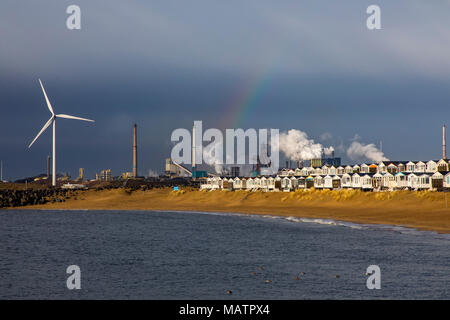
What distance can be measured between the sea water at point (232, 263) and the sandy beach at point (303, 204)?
8.94m

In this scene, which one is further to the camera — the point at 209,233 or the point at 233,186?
the point at 233,186

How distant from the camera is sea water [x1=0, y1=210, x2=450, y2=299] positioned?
3088 cm

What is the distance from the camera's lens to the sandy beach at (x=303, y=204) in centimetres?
7181

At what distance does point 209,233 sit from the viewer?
65.4 meters

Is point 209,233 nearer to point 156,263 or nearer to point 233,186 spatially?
point 156,263

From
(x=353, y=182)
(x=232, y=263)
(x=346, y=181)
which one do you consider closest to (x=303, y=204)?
(x=353, y=182)

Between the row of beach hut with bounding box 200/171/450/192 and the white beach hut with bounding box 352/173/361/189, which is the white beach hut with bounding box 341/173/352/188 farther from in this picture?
the white beach hut with bounding box 352/173/361/189

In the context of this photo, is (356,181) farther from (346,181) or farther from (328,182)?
(328,182)

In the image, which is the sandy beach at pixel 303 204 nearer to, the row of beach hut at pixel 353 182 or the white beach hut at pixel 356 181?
the row of beach hut at pixel 353 182

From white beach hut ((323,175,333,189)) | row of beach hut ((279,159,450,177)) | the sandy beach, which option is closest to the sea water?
the sandy beach

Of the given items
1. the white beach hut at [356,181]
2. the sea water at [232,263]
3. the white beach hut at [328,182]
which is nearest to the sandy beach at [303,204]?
the sea water at [232,263]

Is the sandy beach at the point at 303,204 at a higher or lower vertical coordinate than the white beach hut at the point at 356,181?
lower
